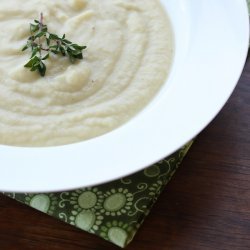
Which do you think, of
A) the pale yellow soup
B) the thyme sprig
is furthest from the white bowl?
the thyme sprig

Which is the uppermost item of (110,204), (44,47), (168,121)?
(44,47)

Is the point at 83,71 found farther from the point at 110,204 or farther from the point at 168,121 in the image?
the point at 110,204

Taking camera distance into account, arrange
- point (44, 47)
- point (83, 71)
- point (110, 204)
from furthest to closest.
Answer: point (44, 47) → point (83, 71) → point (110, 204)

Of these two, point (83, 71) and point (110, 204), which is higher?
point (83, 71)

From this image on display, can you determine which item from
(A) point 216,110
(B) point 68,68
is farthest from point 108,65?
(A) point 216,110

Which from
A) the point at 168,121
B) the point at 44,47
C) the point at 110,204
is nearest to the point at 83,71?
the point at 44,47

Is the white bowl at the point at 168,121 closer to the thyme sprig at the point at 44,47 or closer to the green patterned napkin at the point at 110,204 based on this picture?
the green patterned napkin at the point at 110,204

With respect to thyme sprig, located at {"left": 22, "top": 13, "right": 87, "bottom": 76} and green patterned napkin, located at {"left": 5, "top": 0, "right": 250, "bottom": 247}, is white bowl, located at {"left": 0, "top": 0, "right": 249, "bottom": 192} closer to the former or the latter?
green patterned napkin, located at {"left": 5, "top": 0, "right": 250, "bottom": 247}

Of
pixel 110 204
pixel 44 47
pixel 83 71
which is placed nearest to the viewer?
pixel 110 204
